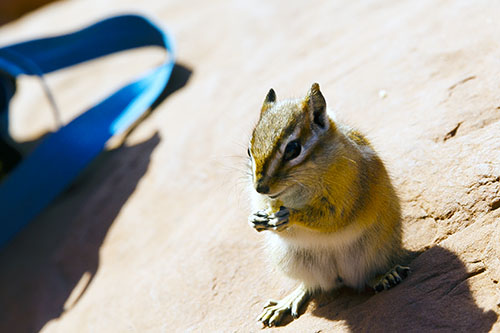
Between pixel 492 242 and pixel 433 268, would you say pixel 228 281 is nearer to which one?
pixel 433 268

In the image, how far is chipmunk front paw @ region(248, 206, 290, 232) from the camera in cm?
297

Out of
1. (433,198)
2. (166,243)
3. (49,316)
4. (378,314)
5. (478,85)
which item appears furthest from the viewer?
(49,316)

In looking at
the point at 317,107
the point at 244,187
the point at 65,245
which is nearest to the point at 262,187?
the point at 317,107

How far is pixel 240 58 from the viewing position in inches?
276

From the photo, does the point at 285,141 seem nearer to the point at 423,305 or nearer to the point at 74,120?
the point at 423,305

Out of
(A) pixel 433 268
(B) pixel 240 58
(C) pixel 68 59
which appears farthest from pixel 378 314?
(C) pixel 68 59

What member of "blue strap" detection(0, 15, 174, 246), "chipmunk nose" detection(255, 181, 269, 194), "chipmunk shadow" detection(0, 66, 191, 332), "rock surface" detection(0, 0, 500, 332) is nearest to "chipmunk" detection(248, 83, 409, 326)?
"chipmunk nose" detection(255, 181, 269, 194)

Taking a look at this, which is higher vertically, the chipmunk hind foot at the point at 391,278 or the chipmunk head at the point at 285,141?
the chipmunk head at the point at 285,141

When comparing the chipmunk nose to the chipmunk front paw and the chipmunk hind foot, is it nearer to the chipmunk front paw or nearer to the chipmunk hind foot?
the chipmunk front paw

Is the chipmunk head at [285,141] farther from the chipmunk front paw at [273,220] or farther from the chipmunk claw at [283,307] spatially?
the chipmunk claw at [283,307]

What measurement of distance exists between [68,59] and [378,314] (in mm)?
6349

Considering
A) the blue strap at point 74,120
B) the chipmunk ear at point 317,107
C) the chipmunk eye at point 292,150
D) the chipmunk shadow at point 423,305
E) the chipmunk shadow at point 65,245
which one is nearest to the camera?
the chipmunk shadow at point 423,305

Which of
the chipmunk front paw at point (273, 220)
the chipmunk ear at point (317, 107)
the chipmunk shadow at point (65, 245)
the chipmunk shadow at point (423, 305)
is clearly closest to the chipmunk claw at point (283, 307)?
the chipmunk shadow at point (423, 305)

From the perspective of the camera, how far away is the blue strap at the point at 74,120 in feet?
20.8
